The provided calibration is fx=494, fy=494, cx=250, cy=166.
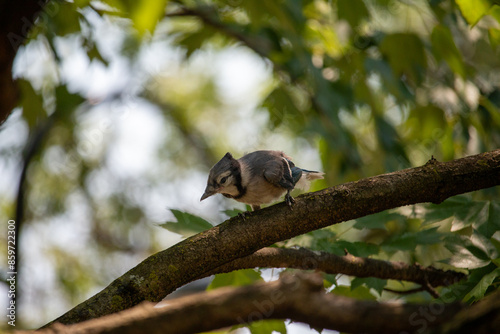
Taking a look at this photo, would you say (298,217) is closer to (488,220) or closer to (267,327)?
(267,327)

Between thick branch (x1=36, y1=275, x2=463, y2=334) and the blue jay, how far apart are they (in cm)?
134

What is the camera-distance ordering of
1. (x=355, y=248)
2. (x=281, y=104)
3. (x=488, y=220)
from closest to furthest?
(x=488, y=220) < (x=355, y=248) < (x=281, y=104)

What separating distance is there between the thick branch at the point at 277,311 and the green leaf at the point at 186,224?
105 centimetres

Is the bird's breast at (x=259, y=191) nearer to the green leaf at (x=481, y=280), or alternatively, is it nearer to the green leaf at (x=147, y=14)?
the green leaf at (x=481, y=280)

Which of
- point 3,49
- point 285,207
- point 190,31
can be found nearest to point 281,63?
point 190,31

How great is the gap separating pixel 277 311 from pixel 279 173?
56.7 inches

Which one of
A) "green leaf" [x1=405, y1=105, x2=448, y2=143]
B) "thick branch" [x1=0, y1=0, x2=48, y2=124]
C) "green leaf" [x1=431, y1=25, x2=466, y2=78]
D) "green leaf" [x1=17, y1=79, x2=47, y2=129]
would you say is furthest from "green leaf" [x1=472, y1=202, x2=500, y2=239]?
"green leaf" [x1=17, y1=79, x2=47, y2=129]

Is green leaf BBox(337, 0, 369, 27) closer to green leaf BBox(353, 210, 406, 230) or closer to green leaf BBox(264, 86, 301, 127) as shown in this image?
green leaf BBox(264, 86, 301, 127)

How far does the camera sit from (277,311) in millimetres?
1062

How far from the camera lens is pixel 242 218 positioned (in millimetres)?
1892

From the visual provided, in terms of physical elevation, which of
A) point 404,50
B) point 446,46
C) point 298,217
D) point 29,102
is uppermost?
point 29,102

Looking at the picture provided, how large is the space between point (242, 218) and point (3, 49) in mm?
1025

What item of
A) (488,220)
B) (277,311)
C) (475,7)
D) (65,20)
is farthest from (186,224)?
(65,20)

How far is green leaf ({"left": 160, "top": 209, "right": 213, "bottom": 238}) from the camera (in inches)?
84.0
